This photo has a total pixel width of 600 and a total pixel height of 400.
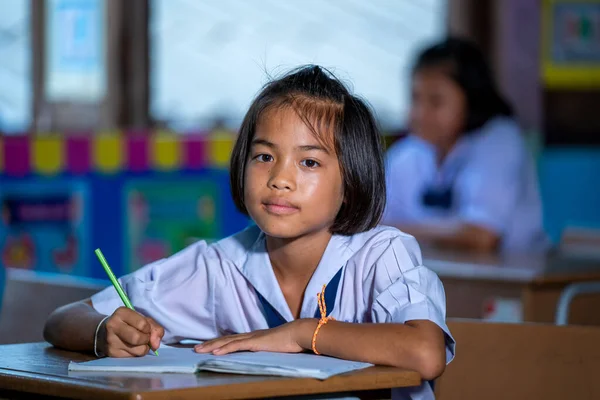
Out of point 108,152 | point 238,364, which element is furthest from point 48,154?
point 238,364

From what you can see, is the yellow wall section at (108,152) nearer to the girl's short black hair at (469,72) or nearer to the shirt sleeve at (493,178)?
the girl's short black hair at (469,72)

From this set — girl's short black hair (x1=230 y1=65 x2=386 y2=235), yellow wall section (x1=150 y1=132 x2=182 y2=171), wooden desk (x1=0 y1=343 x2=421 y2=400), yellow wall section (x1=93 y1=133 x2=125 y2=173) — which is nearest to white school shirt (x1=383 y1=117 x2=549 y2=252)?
yellow wall section (x1=150 y1=132 x2=182 y2=171)

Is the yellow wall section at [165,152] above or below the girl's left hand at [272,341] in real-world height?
above

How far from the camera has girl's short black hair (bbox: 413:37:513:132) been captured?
165 inches

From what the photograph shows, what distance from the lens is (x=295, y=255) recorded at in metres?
1.95

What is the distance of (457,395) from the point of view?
1885mm

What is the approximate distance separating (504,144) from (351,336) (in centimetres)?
272

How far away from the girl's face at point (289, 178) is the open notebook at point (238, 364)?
307 mm

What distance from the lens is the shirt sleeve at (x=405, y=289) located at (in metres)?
1.69

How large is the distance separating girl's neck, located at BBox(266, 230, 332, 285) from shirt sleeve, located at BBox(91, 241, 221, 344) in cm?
12

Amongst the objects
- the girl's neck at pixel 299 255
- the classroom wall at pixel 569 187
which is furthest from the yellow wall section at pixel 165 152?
the girl's neck at pixel 299 255

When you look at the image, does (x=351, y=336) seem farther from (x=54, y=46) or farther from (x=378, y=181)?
(x=54, y=46)

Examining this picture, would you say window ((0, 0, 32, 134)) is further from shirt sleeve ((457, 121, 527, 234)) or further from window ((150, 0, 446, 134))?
shirt sleeve ((457, 121, 527, 234))

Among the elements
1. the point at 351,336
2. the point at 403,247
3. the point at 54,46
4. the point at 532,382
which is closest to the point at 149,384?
the point at 351,336
